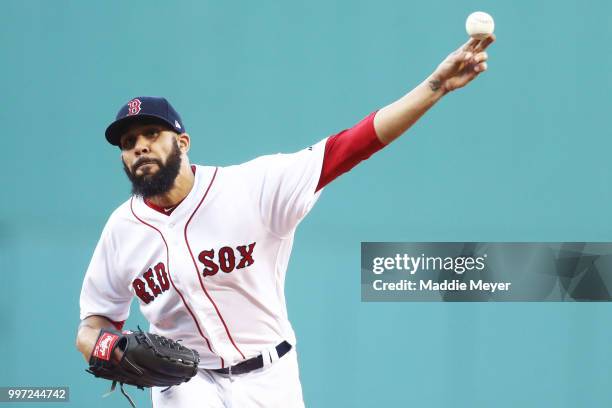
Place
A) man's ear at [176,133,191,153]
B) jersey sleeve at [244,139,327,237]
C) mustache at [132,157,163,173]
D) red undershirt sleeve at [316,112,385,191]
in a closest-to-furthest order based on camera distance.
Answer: red undershirt sleeve at [316,112,385,191]
jersey sleeve at [244,139,327,237]
mustache at [132,157,163,173]
man's ear at [176,133,191,153]

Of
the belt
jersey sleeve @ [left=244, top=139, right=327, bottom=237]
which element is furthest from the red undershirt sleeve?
the belt

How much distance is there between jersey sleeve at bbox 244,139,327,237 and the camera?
238cm

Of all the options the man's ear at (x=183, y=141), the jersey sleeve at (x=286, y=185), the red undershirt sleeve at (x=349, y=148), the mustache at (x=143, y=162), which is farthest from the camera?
the man's ear at (x=183, y=141)

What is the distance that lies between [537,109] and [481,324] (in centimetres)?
95

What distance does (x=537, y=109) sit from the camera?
13.0 feet

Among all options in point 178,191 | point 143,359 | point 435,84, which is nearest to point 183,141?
point 178,191

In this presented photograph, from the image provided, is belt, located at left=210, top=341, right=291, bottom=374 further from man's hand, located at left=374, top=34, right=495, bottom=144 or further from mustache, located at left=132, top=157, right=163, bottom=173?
man's hand, located at left=374, top=34, right=495, bottom=144

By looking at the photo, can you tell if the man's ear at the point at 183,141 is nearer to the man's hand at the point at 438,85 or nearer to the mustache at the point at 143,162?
the mustache at the point at 143,162

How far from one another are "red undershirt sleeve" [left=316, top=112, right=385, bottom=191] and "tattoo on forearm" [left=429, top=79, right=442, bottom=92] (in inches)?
7.6

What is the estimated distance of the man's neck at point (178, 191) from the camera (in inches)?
102

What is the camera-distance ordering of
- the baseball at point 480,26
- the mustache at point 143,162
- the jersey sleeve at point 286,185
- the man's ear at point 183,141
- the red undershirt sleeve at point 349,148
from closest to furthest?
the baseball at point 480,26 < the red undershirt sleeve at point 349,148 < the jersey sleeve at point 286,185 < the mustache at point 143,162 < the man's ear at point 183,141

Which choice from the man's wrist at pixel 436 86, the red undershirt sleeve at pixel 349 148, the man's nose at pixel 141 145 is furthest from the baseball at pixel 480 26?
the man's nose at pixel 141 145

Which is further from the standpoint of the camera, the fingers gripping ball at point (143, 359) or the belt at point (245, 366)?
the belt at point (245, 366)

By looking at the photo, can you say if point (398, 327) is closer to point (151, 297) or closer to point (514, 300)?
point (514, 300)
